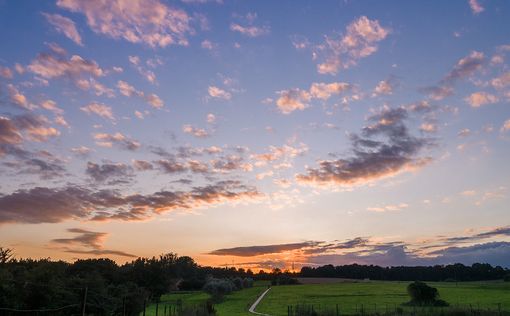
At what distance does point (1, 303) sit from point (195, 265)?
5577 inches

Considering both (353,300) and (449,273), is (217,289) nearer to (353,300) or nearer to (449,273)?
(353,300)

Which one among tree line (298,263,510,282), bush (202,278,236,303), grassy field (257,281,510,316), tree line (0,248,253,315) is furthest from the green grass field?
tree line (298,263,510,282)

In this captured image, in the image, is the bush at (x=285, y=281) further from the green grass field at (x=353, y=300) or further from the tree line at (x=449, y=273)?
the green grass field at (x=353, y=300)

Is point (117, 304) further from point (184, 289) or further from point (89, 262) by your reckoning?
point (184, 289)

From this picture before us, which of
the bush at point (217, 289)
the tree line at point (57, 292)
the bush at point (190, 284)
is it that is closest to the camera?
the tree line at point (57, 292)

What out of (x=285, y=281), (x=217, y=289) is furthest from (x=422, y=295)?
(x=285, y=281)

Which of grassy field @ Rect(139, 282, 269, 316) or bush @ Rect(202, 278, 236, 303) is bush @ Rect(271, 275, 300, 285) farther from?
bush @ Rect(202, 278, 236, 303)

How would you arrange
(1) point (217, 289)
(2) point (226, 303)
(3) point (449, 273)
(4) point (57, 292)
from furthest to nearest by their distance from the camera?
(3) point (449, 273) → (1) point (217, 289) → (2) point (226, 303) → (4) point (57, 292)

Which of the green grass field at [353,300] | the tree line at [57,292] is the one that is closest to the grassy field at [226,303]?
the green grass field at [353,300]

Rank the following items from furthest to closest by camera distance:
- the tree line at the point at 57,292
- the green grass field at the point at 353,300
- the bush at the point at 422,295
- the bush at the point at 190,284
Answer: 1. the bush at the point at 190,284
2. the bush at the point at 422,295
3. the green grass field at the point at 353,300
4. the tree line at the point at 57,292

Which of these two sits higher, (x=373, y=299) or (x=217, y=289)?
(x=217, y=289)

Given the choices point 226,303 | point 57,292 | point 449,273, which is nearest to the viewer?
point 57,292

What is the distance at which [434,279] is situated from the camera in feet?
598

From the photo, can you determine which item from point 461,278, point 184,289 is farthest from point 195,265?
point 461,278
